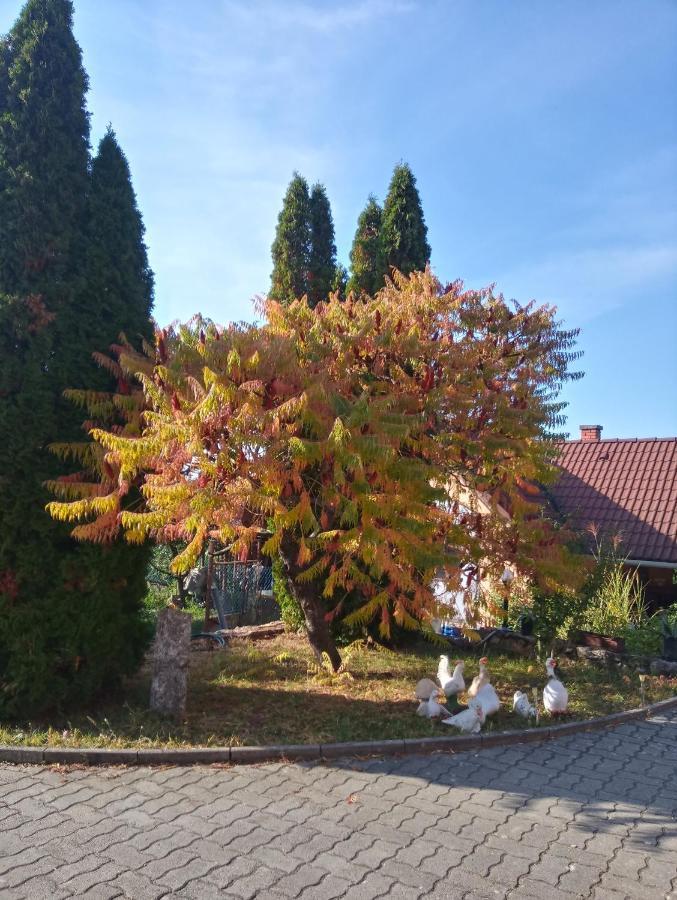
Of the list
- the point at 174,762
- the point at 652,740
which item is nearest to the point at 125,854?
the point at 174,762

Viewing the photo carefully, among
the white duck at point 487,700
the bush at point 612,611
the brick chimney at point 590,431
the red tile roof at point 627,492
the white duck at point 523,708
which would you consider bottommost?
the white duck at point 523,708

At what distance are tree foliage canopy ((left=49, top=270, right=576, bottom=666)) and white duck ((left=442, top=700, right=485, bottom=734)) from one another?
98 centimetres

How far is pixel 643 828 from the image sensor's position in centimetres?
453

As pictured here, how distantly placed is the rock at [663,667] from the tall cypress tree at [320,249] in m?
9.29

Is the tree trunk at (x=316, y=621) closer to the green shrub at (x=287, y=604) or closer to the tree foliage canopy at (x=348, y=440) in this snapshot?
the tree foliage canopy at (x=348, y=440)

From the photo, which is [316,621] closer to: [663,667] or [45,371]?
[45,371]

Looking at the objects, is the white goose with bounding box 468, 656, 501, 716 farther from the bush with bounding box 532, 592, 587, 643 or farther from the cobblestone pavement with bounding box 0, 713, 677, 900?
the bush with bounding box 532, 592, 587, 643

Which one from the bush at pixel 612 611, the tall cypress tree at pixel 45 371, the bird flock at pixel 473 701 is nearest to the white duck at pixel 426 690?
the bird flock at pixel 473 701

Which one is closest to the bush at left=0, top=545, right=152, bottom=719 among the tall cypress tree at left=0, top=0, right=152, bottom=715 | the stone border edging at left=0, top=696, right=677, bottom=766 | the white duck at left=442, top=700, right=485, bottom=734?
the tall cypress tree at left=0, top=0, right=152, bottom=715

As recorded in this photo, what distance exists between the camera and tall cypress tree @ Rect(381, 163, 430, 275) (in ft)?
44.8

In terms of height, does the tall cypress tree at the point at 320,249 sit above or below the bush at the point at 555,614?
above

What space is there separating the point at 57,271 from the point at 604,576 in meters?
8.18

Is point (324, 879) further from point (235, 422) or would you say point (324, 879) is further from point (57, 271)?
point (57, 271)

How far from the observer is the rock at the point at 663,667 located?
29.8 feet
